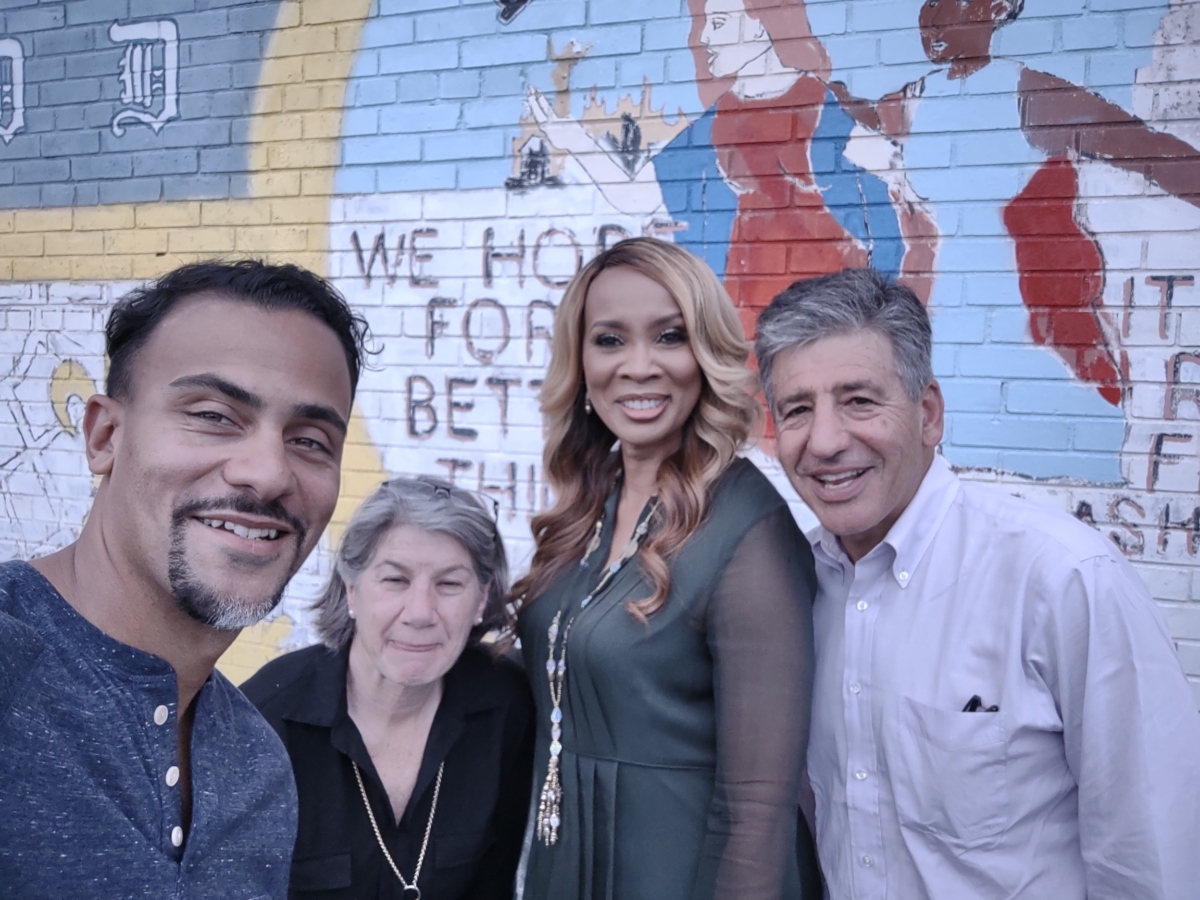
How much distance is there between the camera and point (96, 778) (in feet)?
3.53

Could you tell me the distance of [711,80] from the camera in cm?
310

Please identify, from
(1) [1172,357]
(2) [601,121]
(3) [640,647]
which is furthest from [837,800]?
(2) [601,121]

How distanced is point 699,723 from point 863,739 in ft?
0.99

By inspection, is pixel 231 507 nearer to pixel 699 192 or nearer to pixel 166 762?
pixel 166 762

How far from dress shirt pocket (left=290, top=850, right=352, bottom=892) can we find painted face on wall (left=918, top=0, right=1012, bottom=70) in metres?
2.85

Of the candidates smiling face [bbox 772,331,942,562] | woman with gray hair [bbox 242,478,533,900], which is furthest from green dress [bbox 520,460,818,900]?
woman with gray hair [bbox 242,478,533,900]

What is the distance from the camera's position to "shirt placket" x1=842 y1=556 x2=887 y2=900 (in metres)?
1.60

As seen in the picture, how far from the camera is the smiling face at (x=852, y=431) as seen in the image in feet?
5.34

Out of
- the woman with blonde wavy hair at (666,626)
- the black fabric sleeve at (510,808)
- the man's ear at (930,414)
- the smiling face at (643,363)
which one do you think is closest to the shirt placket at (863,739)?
the woman with blonde wavy hair at (666,626)

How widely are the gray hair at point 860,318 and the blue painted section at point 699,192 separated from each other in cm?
144

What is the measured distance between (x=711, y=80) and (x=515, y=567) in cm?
197

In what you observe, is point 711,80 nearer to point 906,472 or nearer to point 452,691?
point 906,472

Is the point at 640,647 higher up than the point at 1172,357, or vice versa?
the point at 1172,357

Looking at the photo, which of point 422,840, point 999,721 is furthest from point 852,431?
point 422,840
